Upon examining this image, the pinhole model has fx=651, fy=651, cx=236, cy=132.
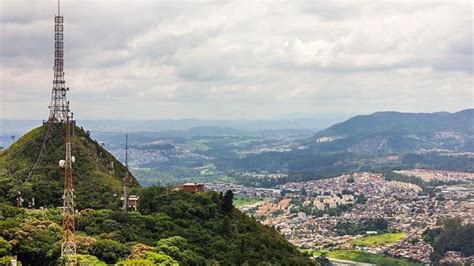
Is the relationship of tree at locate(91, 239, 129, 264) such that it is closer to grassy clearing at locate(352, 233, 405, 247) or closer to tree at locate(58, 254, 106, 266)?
tree at locate(58, 254, 106, 266)

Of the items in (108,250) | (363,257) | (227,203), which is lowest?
(363,257)

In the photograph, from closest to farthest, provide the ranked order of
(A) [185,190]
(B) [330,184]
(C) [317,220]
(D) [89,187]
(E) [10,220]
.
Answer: (E) [10,220]
(D) [89,187]
(A) [185,190]
(C) [317,220]
(B) [330,184]

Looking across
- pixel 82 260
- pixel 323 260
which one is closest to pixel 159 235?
pixel 82 260

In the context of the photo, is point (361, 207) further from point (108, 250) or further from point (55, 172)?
point (108, 250)

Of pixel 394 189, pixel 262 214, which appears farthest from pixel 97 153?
pixel 394 189

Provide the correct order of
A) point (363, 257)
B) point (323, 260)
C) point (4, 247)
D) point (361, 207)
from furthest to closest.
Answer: point (361, 207), point (363, 257), point (323, 260), point (4, 247)

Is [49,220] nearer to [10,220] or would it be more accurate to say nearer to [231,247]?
[10,220]

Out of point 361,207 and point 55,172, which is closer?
point 55,172
